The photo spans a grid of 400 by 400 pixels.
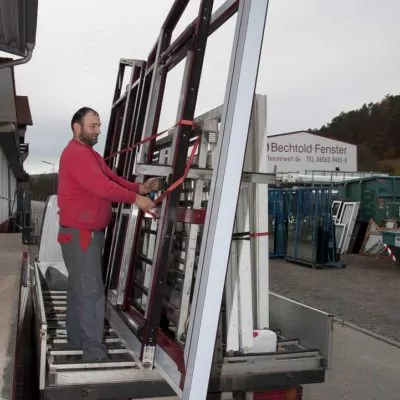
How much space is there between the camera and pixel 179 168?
106 inches

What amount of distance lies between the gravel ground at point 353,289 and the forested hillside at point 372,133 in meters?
39.9

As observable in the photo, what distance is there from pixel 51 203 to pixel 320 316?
3.27m

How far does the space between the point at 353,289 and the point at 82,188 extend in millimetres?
9488

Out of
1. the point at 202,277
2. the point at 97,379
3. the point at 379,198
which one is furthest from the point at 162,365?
the point at 379,198

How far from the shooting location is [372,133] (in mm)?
58000

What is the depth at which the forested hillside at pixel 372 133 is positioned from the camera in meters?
54.3

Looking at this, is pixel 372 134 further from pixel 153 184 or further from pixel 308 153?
pixel 153 184

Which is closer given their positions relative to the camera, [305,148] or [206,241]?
[206,241]

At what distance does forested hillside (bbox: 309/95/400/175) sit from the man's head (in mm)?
51213

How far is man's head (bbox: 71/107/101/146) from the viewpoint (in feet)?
11.2

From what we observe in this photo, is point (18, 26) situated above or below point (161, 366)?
above

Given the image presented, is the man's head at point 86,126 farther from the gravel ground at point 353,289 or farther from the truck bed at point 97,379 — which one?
the gravel ground at point 353,289

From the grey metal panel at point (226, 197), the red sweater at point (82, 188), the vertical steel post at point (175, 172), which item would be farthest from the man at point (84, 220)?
the grey metal panel at point (226, 197)

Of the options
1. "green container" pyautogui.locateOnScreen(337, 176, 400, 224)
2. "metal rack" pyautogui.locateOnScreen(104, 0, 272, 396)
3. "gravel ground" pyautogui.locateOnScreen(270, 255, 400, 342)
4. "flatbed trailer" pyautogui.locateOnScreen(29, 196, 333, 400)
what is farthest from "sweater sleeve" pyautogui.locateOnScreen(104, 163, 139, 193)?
"green container" pyautogui.locateOnScreen(337, 176, 400, 224)
